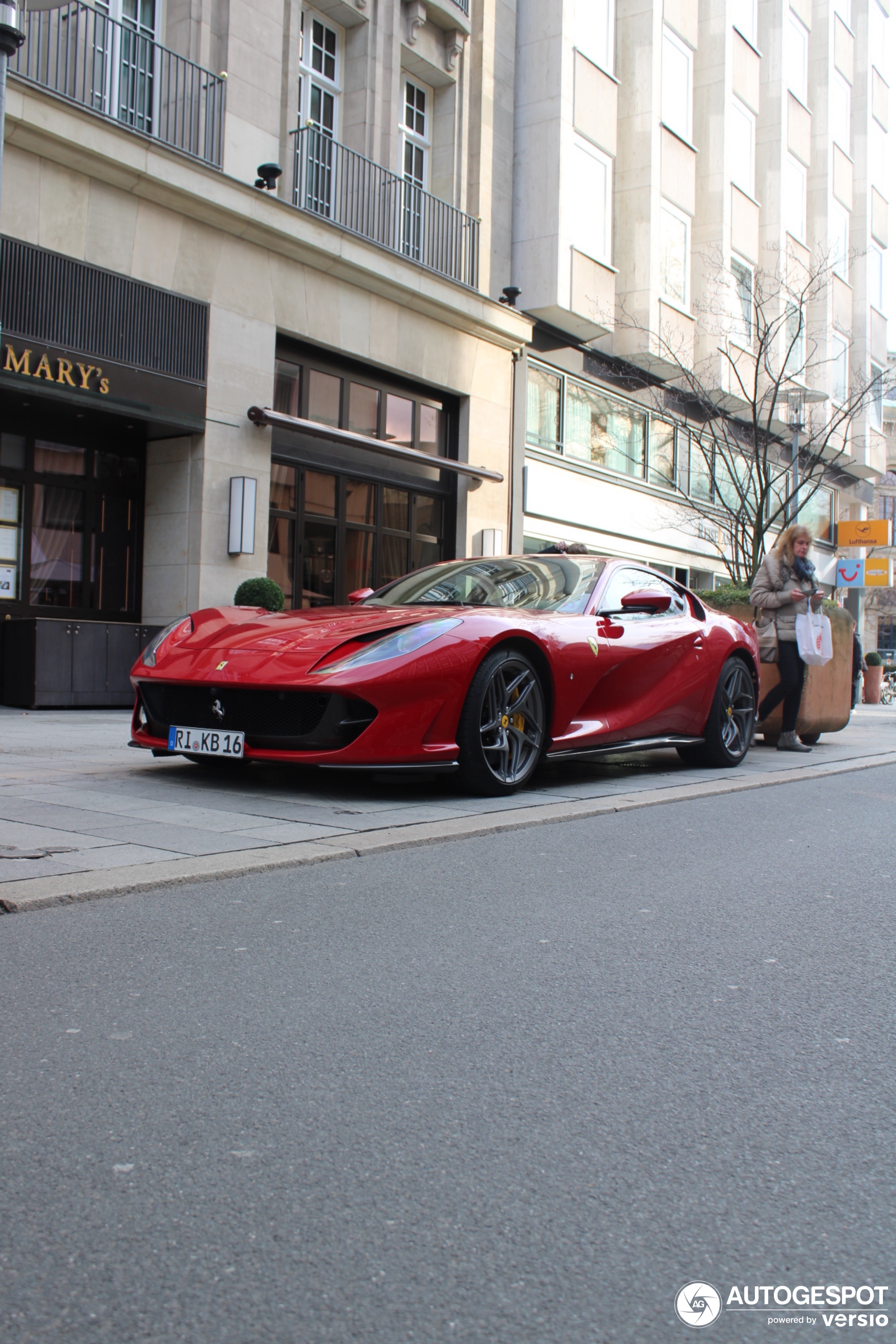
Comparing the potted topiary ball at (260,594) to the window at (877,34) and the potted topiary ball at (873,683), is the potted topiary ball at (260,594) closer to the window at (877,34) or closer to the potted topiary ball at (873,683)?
the potted topiary ball at (873,683)

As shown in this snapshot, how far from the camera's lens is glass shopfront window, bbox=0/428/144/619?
42.5ft

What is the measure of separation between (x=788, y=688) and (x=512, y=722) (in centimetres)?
417

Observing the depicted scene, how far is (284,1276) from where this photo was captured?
168 cm

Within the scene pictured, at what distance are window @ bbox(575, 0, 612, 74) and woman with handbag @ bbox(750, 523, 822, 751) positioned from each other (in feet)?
47.7

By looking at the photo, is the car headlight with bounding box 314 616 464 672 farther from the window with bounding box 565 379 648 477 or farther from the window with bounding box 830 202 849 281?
the window with bounding box 830 202 849 281

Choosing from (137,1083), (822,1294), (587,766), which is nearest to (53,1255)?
(137,1083)

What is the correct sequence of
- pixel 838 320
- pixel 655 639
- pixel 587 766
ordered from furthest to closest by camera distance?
pixel 838 320
pixel 587 766
pixel 655 639

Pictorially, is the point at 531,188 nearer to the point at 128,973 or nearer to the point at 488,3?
the point at 488,3

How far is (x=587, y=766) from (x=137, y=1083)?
6166 millimetres

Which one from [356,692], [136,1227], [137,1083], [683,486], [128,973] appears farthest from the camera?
[683,486]

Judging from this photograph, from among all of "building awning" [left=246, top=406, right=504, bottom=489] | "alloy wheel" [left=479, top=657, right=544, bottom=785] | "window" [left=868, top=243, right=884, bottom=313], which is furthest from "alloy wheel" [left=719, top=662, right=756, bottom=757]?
"window" [left=868, top=243, right=884, bottom=313]

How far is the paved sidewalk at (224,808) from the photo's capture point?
13.9 feet

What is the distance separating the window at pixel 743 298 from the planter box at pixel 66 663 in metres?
12.6

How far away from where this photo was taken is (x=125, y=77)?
1350 centimetres
